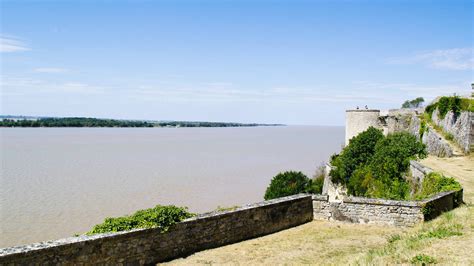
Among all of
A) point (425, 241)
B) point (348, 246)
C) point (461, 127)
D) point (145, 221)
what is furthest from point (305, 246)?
point (461, 127)

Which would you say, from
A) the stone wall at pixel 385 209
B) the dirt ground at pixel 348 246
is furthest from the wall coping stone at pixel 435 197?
the dirt ground at pixel 348 246

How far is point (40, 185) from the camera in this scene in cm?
3212

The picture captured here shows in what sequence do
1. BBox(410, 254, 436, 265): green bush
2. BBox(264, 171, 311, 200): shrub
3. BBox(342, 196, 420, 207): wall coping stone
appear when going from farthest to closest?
1. BBox(264, 171, 311, 200): shrub
2. BBox(342, 196, 420, 207): wall coping stone
3. BBox(410, 254, 436, 265): green bush

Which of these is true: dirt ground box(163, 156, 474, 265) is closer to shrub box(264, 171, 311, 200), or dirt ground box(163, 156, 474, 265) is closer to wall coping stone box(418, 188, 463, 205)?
wall coping stone box(418, 188, 463, 205)

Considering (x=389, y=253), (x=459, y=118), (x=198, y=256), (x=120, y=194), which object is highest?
(x=459, y=118)

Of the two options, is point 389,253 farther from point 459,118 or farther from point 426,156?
point 459,118

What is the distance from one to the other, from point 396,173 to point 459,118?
6176 mm

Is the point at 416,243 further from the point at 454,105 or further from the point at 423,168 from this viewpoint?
the point at 454,105

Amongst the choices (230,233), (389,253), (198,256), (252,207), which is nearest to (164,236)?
(198,256)

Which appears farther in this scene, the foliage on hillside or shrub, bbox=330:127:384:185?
shrub, bbox=330:127:384:185

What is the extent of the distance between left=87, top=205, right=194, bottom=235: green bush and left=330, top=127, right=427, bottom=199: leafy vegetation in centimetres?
857

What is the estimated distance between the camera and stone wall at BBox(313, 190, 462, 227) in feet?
35.2

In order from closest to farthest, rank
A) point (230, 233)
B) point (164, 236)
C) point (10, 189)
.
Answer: point (164, 236)
point (230, 233)
point (10, 189)

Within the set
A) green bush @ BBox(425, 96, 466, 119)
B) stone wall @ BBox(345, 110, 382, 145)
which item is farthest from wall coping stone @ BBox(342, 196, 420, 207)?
stone wall @ BBox(345, 110, 382, 145)
